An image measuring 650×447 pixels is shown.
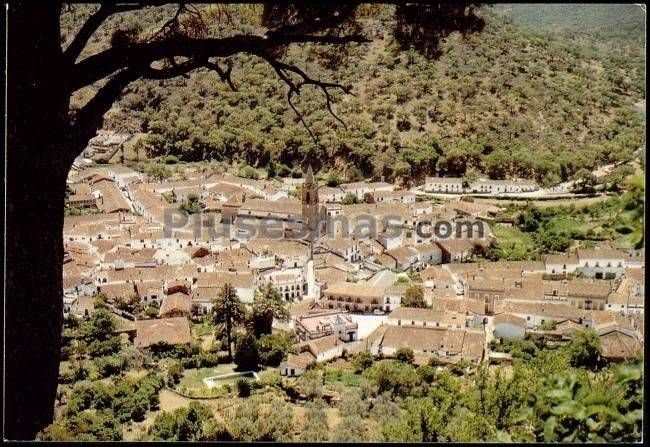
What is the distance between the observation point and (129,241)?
67.3 ft

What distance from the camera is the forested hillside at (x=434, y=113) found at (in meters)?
15.6

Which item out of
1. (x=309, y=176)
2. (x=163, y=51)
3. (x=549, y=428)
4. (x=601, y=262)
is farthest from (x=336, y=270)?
(x=549, y=428)

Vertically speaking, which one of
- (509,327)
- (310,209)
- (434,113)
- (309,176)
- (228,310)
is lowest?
(509,327)

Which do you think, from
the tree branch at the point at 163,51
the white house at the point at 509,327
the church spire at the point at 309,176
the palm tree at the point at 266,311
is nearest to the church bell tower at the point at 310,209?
the church spire at the point at 309,176

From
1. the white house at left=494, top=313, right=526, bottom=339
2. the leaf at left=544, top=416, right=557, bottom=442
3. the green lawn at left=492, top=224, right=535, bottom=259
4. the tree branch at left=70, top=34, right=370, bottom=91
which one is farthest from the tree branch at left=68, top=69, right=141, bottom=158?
the green lawn at left=492, top=224, right=535, bottom=259

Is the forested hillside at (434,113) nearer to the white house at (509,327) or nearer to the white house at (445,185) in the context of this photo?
the white house at (445,185)

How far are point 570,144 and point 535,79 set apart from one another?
6950 mm

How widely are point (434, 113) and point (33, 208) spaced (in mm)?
28071

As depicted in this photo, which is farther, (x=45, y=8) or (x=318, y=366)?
(x=318, y=366)

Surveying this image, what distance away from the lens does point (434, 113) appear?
29.0 meters

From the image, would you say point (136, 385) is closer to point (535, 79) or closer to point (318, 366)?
point (318, 366)

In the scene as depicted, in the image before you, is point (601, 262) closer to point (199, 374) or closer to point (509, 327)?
point (509, 327)

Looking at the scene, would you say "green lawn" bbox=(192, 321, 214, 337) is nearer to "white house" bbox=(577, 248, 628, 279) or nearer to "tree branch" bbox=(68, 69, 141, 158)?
"tree branch" bbox=(68, 69, 141, 158)

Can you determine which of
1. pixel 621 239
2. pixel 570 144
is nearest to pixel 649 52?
pixel 621 239
